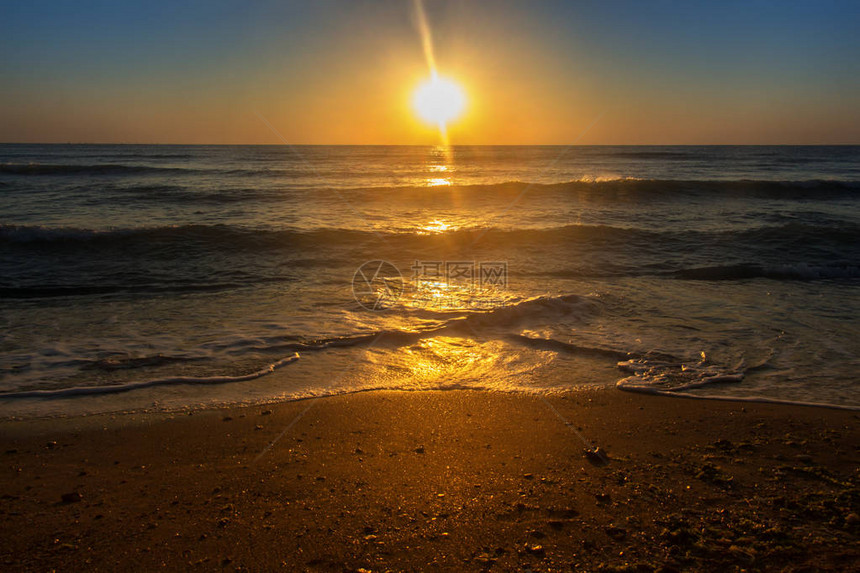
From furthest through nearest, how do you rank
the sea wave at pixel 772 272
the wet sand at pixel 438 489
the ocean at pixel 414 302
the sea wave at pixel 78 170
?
the sea wave at pixel 78 170 → the sea wave at pixel 772 272 → the ocean at pixel 414 302 → the wet sand at pixel 438 489

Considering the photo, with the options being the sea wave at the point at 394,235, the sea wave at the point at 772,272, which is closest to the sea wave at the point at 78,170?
the sea wave at the point at 394,235

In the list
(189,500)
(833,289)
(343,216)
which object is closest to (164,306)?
(189,500)

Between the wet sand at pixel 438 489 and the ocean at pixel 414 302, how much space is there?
51 cm

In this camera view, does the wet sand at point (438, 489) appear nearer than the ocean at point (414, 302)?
Yes

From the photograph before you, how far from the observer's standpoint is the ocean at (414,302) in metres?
4.60

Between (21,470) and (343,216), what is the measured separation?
12.8m

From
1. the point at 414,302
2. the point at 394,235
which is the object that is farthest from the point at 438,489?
the point at 394,235

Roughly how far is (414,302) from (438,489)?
4.53 m

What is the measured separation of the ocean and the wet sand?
0.51m

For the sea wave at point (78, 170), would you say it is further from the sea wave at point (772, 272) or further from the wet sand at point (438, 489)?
the wet sand at point (438, 489)

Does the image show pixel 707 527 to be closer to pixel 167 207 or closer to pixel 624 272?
pixel 624 272

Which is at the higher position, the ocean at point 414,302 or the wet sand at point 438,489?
the ocean at point 414,302

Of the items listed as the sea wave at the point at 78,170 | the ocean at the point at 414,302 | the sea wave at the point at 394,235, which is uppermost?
the sea wave at the point at 78,170

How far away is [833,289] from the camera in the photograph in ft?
26.5
